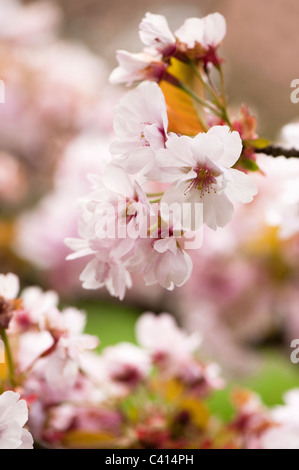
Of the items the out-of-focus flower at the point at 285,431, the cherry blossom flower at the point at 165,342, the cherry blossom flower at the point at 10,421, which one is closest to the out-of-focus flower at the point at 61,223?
the cherry blossom flower at the point at 165,342

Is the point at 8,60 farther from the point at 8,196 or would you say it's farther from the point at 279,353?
the point at 279,353

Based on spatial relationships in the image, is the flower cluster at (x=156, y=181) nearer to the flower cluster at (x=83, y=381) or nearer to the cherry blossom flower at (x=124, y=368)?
the flower cluster at (x=83, y=381)

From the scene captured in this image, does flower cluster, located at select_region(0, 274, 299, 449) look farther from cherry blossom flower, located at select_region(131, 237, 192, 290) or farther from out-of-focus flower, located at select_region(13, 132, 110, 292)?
out-of-focus flower, located at select_region(13, 132, 110, 292)

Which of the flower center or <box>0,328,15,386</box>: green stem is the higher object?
the flower center

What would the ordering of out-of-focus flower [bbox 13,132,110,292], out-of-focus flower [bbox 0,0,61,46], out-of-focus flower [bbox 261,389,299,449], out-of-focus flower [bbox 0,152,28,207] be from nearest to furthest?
out-of-focus flower [bbox 261,389,299,449]
out-of-focus flower [bbox 13,132,110,292]
out-of-focus flower [bbox 0,152,28,207]
out-of-focus flower [bbox 0,0,61,46]

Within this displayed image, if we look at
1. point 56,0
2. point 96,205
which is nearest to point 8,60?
point 96,205

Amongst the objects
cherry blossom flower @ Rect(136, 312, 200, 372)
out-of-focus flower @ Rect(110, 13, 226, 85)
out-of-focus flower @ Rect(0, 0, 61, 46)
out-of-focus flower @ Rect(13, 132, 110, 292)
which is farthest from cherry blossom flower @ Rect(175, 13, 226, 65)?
out-of-focus flower @ Rect(0, 0, 61, 46)

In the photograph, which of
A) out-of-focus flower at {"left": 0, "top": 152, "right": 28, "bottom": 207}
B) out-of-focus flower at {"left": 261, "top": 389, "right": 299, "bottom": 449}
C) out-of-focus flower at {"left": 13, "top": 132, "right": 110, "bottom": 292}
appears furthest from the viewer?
out-of-focus flower at {"left": 0, "top": 152, "right": 28, "bottom": 207}
